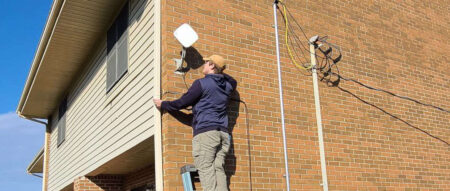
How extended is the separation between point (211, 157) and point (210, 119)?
1.42ft

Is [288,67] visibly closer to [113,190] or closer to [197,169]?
[197,169]

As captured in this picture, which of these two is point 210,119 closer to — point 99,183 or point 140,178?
point 140,178

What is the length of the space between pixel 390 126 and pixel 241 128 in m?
2.72

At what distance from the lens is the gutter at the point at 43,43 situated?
812cm

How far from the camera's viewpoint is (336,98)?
22.7 feet

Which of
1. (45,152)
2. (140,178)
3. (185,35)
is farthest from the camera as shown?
(45,152)

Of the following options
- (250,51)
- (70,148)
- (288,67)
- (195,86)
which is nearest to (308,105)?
(288,67)

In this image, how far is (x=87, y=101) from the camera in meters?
9.55

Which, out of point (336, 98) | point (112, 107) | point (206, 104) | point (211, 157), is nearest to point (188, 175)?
point (211, 157)

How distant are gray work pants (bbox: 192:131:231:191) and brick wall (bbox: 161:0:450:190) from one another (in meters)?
0.38

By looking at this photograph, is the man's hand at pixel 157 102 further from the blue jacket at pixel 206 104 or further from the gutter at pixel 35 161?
the gutter at pixel 35 161

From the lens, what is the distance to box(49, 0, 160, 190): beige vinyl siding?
631cm

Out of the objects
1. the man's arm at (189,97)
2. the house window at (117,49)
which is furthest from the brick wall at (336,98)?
the house window at (117,49)

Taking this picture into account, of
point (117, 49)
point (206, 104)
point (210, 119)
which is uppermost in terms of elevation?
point (117, 49)
